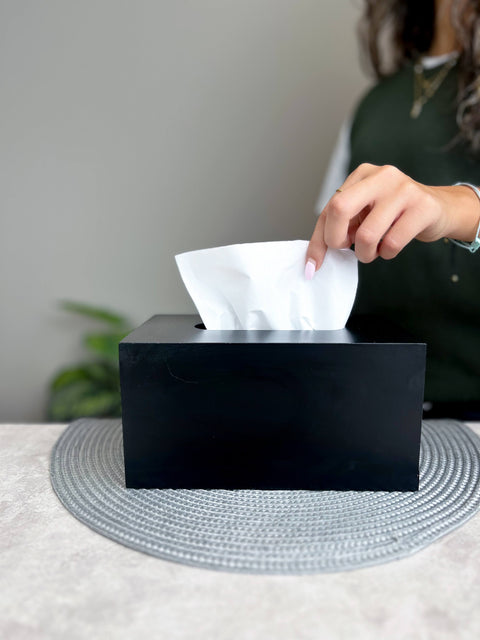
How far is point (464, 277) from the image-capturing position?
Result: 998mm

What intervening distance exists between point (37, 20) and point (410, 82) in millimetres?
1177

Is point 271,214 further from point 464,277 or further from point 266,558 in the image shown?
point 266,558

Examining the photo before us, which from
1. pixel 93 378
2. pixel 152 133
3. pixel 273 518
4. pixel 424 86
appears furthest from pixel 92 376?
pixel 273 518

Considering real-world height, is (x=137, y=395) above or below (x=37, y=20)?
below

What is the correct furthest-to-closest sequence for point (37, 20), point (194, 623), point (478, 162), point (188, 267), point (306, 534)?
1. point (37, 20)
2. point (478, 162)
3. point (188, 267)
4. point (306, 534)
5. point (194, 623)

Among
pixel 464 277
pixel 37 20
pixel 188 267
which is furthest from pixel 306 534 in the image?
pixel 37 20

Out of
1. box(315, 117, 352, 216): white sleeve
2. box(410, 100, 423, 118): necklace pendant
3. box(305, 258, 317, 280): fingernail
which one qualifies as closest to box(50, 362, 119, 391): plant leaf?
box(315, 117, 352, 216): white sleeve

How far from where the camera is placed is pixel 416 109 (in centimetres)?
106

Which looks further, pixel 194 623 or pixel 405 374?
pixel 405 374

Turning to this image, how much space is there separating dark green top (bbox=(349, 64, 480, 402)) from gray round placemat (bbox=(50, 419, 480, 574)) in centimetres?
44

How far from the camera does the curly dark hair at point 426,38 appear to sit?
0.96m

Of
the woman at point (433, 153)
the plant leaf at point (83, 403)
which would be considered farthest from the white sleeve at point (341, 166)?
the plant leaf at point (83, 403)

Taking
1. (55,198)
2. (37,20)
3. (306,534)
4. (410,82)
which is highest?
(37,20)

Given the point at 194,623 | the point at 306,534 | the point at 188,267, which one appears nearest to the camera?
the point at 194,623
